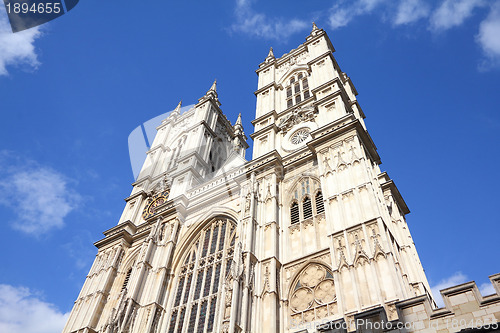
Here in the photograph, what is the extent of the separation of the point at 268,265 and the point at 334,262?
337 centimetres

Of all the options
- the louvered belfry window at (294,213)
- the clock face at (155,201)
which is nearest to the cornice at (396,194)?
the louvered belfry window at (294,213)

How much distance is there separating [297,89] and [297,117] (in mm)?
5564

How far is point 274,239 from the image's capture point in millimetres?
20141

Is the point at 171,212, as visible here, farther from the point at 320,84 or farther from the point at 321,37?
the point at 321,37

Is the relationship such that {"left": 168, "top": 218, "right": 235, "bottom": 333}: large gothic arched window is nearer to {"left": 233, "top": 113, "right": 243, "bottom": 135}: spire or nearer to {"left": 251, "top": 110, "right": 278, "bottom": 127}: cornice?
{"left": 251, "top": 110, "right": 278, "bottom": 127}: cornice

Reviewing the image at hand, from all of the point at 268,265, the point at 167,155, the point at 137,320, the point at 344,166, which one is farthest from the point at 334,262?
the point at 167,155

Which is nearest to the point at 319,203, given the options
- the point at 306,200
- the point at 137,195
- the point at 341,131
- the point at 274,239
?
the point at 306,200

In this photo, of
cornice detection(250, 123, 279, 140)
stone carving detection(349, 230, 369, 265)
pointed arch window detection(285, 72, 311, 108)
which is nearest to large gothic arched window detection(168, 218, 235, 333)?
stone carving detection(349, 230, 369, 265)

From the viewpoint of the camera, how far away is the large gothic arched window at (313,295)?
16656 mm

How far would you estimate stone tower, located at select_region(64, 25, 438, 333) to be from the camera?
1669 cm

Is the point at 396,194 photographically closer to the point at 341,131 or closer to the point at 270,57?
the point at 341,131

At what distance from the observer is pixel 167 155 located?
129ft

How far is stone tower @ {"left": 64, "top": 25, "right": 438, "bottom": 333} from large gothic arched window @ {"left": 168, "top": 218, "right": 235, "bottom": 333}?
7 centimetres

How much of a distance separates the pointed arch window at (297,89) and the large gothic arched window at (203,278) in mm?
13130
